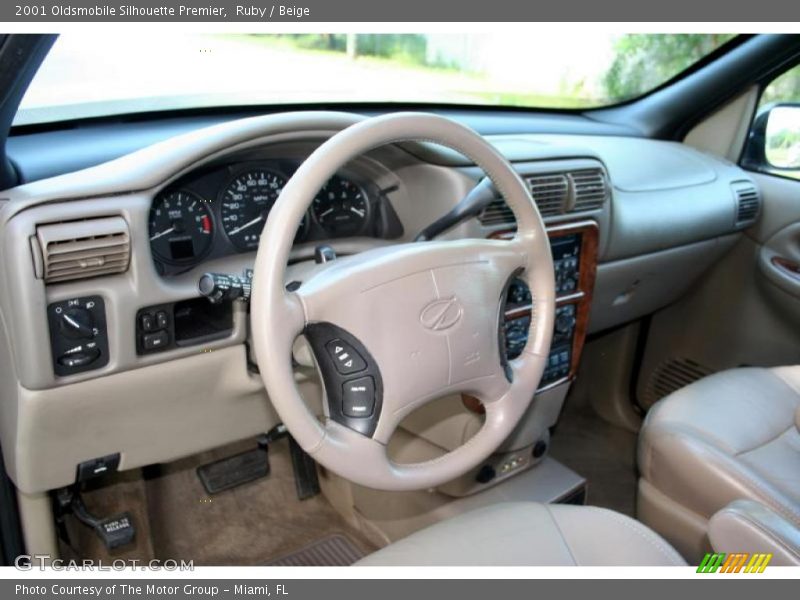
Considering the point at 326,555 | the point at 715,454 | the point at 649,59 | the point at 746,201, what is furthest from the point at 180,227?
the point at 746,201

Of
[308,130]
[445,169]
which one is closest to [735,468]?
[445,169]

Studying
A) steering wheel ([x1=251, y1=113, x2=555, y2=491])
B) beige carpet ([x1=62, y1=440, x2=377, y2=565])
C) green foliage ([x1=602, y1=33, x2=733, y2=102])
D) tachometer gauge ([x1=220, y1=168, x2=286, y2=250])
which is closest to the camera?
steering wheel ([x1=251, y1=113, x2=555, y2=491])

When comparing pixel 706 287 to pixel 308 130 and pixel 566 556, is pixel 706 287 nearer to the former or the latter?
pixel 566 556

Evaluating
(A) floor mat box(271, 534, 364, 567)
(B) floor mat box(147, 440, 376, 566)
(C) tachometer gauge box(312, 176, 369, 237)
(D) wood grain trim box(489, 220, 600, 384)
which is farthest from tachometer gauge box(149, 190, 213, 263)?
(A) floor mat box(271, 534, 364, 567)

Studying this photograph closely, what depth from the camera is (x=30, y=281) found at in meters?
1.15

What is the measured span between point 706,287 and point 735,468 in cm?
133

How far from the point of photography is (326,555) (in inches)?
80.8

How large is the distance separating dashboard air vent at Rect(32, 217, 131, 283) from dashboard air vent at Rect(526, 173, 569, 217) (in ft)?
3.20

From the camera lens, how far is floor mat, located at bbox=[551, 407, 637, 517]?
2.46m

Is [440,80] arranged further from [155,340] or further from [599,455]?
[599,455]

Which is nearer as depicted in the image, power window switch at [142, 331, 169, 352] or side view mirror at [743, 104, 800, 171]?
power window switch at [142, 331, 169, 352]

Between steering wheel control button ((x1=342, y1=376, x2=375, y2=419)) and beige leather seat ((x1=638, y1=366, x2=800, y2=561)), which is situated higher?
steering wheel control button ((x1=342, y1=376, x2=375, y2=419))

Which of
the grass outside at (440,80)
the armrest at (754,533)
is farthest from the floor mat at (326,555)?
the grass outside at (440,80)

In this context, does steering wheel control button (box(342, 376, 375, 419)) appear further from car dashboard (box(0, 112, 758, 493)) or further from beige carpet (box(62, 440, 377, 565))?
beige carpet (box(62, 440, 377, 565))
